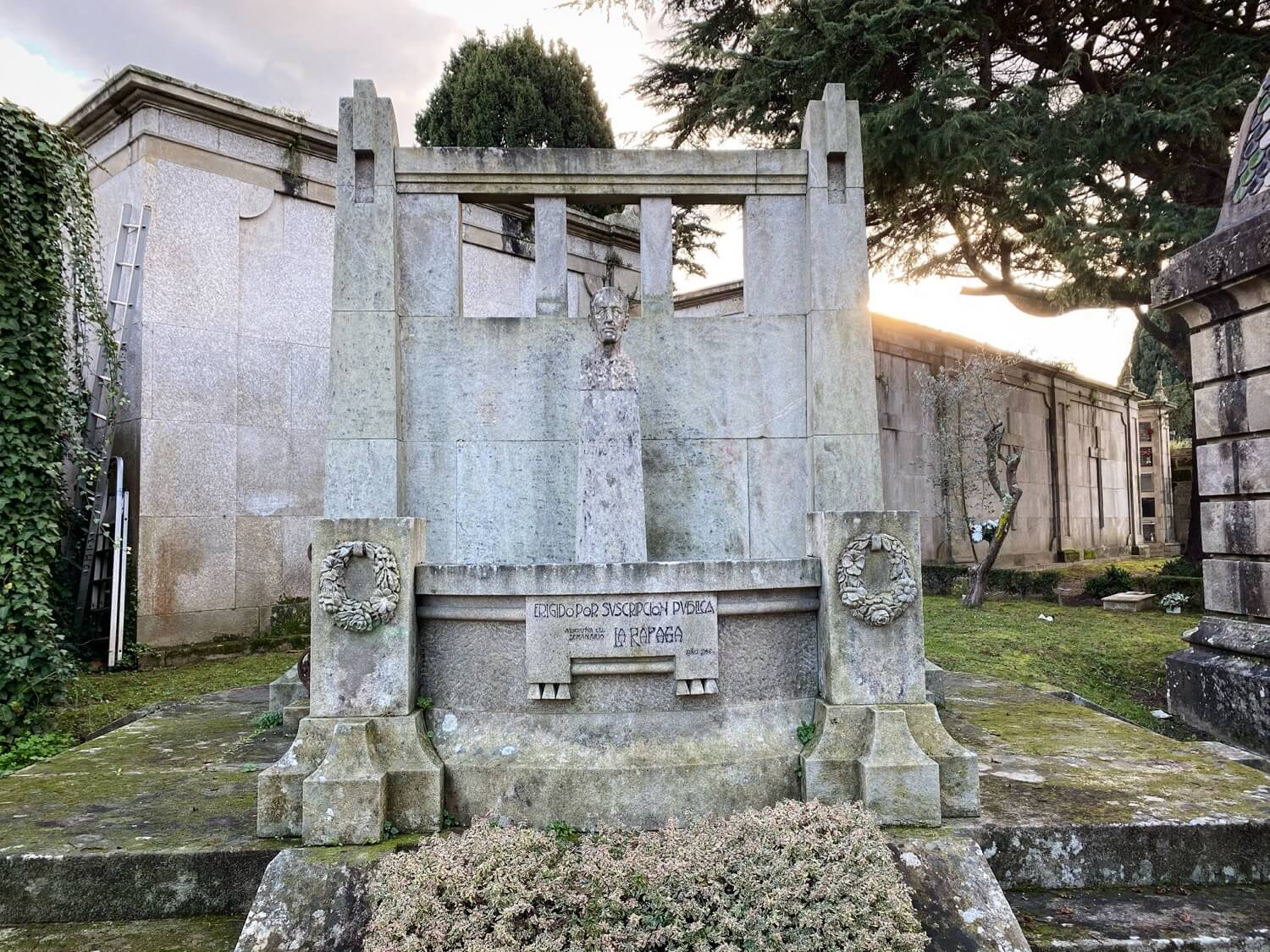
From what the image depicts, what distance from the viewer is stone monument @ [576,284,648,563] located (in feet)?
15.1

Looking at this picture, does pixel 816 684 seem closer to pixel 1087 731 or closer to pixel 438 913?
pixel 438 913

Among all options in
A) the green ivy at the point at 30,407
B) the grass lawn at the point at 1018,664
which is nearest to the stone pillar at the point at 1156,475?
the grass lawn at the point at 1018,664

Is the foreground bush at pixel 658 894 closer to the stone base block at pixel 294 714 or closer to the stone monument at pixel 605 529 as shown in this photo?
the stone monument at pixel 605 529

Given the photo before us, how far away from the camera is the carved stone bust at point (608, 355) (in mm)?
4711

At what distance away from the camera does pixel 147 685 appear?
7969mm

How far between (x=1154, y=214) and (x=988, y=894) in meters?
11.3

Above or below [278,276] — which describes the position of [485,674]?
below

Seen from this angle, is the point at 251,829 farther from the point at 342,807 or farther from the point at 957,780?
the point at 957,780

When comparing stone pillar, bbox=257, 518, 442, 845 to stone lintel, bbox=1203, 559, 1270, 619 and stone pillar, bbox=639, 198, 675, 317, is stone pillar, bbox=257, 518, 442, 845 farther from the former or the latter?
stone lintel, bbox=1203, 559, 1270, 619

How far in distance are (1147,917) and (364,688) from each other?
3707mm

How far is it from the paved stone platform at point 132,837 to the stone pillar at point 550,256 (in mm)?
3415

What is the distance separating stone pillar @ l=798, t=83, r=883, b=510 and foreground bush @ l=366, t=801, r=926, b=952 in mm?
2303

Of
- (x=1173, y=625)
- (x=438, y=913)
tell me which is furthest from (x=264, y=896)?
(x=1173, y=625)

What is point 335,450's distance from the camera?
4711 millimetres
